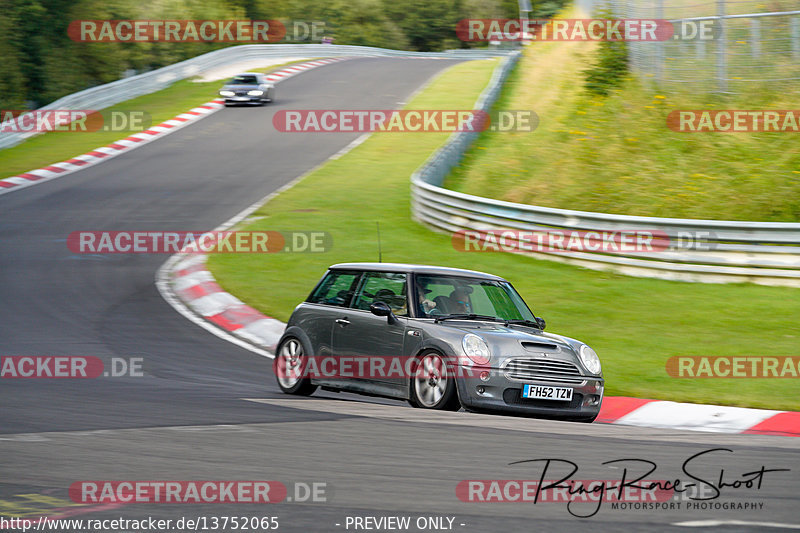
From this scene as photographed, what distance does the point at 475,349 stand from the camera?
8672 mm

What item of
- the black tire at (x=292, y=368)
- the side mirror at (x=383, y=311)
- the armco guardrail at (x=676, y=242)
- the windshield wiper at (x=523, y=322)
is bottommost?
the armco guardrail at (x=676, y=242)

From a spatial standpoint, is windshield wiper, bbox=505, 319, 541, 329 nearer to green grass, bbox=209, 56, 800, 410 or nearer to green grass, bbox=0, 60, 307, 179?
green grass, bbox=209, 56, 800, 410

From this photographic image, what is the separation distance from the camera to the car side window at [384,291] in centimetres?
955

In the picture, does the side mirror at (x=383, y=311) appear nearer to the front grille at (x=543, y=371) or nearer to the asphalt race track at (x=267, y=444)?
the asphalt race track at (x=267, y=444)

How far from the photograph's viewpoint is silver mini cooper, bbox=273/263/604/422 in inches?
340

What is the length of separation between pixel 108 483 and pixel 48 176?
23.8 metres

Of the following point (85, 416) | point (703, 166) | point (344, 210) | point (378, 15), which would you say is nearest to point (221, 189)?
point (344, 210)

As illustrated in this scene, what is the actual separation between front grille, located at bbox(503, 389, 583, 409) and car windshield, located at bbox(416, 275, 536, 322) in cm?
104

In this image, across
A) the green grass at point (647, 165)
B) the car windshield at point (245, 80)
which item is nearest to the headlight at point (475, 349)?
the green grass at point (647, 165)

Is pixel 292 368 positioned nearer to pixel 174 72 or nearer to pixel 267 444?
pixel 267 444

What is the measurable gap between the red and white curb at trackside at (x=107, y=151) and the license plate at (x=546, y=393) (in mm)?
20553

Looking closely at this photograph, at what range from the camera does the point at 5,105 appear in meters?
43.1

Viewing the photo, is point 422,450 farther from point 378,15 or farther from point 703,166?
point 378,15

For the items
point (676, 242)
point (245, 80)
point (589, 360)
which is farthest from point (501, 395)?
point (245, 80)
